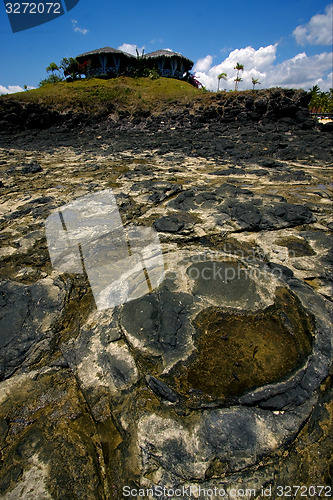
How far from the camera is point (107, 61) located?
23.7 meters

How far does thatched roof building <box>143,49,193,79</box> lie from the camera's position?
2391cm

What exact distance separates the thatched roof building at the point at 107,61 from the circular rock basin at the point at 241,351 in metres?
27.1

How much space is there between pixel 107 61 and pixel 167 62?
6.05 m

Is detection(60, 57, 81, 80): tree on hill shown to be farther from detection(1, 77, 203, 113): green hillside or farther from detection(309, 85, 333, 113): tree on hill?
detection(309, 85, 333, 113): tree on hill

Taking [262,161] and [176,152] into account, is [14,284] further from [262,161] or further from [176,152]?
[176,152]

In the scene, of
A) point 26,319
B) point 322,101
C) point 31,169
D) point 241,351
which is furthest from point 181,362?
point 322,101

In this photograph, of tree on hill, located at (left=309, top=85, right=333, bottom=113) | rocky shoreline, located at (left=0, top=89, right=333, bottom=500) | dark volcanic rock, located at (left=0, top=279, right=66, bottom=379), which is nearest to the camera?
rocky shoreline, located at (left=0, top=89, right=333, bottom=500)

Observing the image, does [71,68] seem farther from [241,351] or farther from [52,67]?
[241,351]

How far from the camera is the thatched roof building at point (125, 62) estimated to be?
74.3 ft

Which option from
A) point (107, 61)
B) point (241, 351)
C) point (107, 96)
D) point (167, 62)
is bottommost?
point (241, 351)

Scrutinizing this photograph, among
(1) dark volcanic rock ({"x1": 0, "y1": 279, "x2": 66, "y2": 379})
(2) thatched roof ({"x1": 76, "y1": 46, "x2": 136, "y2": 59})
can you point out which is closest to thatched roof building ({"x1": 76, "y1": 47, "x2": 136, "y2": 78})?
(2) thatched roof ({"x1": 76, "y1": 46, "x2": 136, "y2": 59})

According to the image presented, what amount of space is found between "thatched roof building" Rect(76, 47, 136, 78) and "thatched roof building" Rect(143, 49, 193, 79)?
6.18 ft

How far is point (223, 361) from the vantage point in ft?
6.45

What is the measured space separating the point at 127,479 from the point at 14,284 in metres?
2.20
